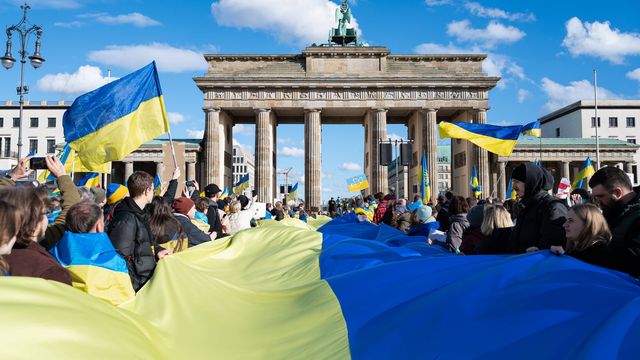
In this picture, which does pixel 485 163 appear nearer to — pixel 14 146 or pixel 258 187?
pixel 258 187

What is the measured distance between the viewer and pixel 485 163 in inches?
1975

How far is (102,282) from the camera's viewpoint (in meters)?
4.04

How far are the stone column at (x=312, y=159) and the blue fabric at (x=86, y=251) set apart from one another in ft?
155

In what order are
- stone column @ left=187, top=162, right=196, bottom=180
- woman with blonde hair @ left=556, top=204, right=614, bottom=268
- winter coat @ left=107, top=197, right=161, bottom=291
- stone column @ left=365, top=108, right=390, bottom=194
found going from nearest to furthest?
woman with blonde hair @ left=556, top=204, right=614, bottom=268
winter coat @ left=107, top=197, right=161, bottom=291
stone column @ left=365, top=108, right=390, bottom=194
stone column @ left=187, top=162, right=196, bottom=180

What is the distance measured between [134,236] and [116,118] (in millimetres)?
3663

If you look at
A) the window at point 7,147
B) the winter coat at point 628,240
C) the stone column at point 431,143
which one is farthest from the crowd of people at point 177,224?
the window at point 7,147

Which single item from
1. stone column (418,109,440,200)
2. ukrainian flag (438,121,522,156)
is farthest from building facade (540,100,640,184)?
ukrainian flag (438,121,522,156)

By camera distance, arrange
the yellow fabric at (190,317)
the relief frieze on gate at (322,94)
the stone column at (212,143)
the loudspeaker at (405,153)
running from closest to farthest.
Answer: the yellow fabric at (190,317) → the loudspeaker at (405,153) → the relief frieze on gate at (322,94) → the stone column at (212,143)

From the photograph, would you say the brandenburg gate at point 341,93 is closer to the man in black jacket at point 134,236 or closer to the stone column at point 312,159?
the stone column at point 312,159

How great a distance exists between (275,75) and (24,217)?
161 ft

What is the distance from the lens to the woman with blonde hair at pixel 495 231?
18.9 ft

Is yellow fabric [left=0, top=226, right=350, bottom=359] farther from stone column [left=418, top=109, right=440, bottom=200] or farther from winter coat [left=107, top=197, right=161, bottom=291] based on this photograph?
stone column [left=418, top=109, right=440, bottom=200]

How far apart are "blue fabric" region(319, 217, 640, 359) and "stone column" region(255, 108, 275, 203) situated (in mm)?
48093

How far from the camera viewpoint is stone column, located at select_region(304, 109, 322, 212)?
51750mm
